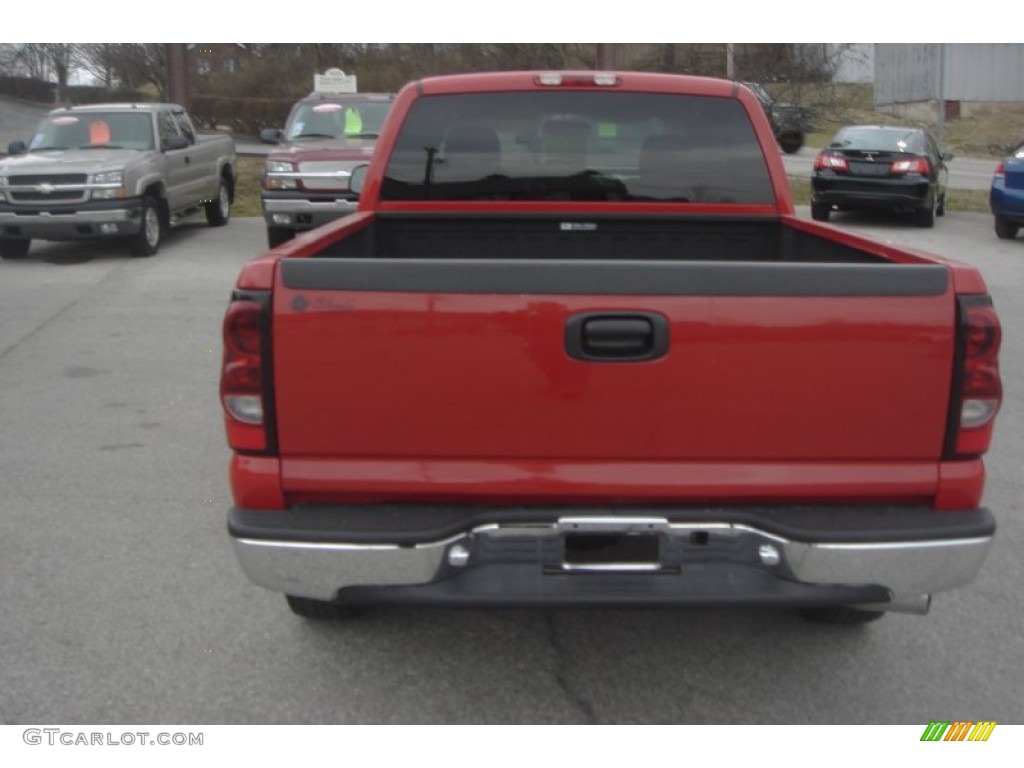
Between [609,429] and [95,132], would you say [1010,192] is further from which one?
[609,429]

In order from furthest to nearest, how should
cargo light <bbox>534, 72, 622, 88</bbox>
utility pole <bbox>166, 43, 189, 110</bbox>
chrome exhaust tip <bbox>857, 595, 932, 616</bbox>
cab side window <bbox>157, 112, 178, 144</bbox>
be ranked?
utility pole <bbox>166, 43, 189, 110</bbox>
cab side window <bbox>157, 112, 178, 144</bbox>
cargo light <bbox>534, 72, 622, 88</bbox>
chrome exhaust tip <bbox>857, 595, 932, 616</bbox>

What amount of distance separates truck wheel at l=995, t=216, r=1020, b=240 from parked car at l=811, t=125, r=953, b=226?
1261mm

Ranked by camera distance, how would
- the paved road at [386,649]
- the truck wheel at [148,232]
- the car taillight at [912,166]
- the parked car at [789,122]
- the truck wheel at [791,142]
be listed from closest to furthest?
the paved road at [386,649]
the truck wheel at [148,232]
the car taillight at [912,166]
the parked car at [789,122]
the truck wheel at [791,142]

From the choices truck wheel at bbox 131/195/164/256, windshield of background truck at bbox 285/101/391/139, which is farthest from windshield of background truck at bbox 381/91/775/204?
windshield of background truck at bbox 285/101/391/139

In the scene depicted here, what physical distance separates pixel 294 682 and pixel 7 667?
997mm

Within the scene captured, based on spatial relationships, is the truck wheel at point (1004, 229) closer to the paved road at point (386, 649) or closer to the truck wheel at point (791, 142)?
the paved road at point (386, 649)

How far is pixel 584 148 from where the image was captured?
4965 millimetres

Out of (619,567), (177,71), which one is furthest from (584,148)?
(177,71)

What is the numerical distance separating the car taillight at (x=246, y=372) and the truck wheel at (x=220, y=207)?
1453 cm

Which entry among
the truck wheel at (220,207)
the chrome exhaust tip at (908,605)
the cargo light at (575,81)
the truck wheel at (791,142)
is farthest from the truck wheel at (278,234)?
the truck wheel at (791,142)

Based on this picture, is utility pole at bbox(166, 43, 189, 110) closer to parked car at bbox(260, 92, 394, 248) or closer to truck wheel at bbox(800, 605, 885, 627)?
parked car at bbox(260, 92, 394, 248)

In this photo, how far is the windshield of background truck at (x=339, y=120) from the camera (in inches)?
584

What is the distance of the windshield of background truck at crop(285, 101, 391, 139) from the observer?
14.8m

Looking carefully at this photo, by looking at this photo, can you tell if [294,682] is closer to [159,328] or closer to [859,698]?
[859,698]
